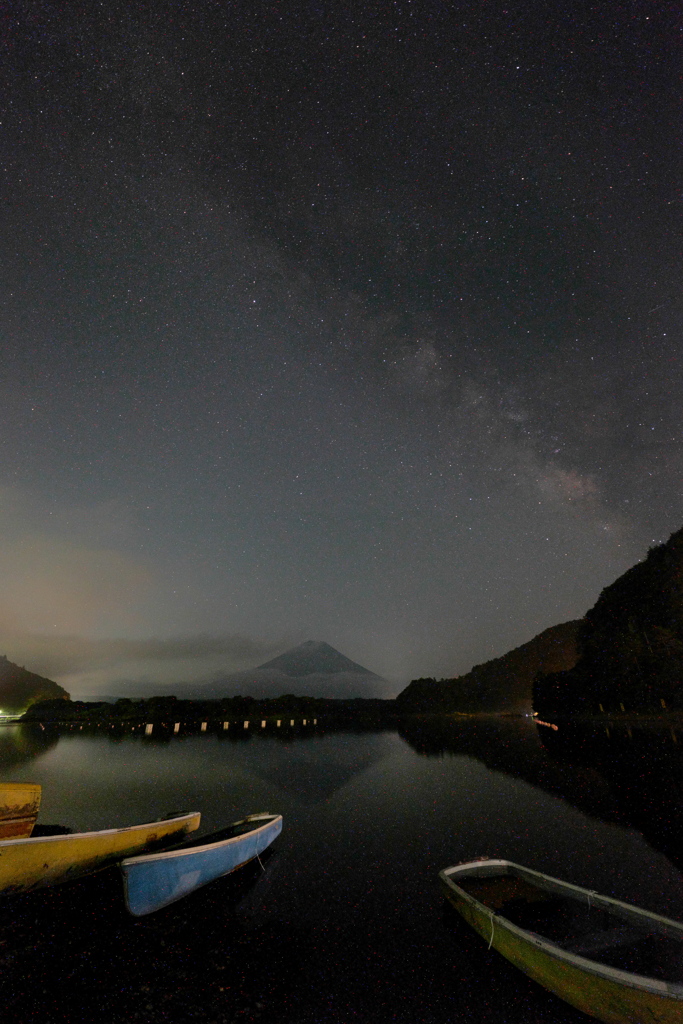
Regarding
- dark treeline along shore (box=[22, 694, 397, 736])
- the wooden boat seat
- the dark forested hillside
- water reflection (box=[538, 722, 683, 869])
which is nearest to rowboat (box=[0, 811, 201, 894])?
the wooden boat seat

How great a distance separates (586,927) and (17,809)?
19192 millimetres

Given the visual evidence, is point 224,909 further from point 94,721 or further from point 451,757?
point 94,721

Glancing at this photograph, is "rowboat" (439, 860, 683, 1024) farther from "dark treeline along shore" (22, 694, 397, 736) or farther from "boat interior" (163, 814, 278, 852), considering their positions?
"dark treeline along shore" (22, 694, 397, 736)

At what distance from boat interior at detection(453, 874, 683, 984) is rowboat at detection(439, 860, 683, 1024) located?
19mm

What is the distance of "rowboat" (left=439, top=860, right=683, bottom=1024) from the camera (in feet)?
23.1

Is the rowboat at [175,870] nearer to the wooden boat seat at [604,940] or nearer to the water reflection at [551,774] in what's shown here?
the wooden boat seat at [604,940]

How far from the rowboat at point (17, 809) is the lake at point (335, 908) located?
4054 millimetres

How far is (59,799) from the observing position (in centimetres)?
3191

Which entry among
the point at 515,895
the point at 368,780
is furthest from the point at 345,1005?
the point at 368,780

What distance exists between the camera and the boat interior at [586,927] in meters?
9.02

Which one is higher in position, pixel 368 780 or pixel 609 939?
pixel 609 939

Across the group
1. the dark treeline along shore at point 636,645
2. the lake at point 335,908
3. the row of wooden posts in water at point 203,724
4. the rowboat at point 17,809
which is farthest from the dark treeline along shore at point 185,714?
the rowboat at point 17,809

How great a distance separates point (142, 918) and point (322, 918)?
16.5ft

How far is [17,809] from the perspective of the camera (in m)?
16.9
